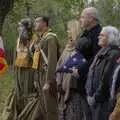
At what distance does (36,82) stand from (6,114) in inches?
31.2

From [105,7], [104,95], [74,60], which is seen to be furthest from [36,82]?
[105,7]

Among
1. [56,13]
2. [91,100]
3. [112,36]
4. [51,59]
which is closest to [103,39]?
[112,36]

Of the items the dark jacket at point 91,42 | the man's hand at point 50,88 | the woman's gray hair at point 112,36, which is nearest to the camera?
the woman's gray hair at point 112,36

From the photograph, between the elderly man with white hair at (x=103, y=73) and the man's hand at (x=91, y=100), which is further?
the man's hand at (x=91, y=100)

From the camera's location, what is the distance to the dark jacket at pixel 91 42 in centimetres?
806

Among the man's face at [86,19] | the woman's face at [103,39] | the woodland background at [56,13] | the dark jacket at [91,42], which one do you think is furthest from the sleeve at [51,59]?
the woodland background at [56,13]

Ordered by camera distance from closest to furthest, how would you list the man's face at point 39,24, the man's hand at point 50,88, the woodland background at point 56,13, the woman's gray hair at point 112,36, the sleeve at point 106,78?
the sleeve at point 106,78
the woman's gray hair at point 112,36
the man's hand at point 50,88
the man's face at point 39,24
the woodland background at point 56,13

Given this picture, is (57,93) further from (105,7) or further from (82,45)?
(105,7)

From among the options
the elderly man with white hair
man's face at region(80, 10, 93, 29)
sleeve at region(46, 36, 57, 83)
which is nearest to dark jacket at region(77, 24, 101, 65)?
man's face at region(80, 10, 93, 29)

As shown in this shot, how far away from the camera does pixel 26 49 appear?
9.11 meters

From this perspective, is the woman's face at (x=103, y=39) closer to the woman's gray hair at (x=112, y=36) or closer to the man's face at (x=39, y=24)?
the woman's gray hair at (x=112, y=36)

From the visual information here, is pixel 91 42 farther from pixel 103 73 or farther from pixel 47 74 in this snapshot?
pixel 47 74

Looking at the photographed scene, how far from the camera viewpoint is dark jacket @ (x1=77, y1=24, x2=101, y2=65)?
8.06m

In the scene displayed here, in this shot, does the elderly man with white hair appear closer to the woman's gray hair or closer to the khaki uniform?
the woman's gray hair
